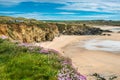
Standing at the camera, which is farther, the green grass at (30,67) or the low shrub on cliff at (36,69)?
the green grass at (30,67)

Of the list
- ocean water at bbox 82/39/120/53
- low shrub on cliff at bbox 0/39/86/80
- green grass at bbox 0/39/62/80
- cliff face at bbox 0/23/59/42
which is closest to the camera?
low shrub on cliff at bbox 0/39/86/80

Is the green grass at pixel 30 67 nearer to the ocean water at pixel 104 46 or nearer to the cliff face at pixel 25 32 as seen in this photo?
the cliff face at pixel 25 32

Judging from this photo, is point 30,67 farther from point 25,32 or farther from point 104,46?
point 104,46

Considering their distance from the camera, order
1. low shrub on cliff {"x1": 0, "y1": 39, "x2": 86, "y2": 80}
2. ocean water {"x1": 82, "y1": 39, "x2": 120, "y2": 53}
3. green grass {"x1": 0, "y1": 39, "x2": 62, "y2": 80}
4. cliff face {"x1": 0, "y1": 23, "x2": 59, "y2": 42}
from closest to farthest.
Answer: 1. low shrub on cliff {"x1": 0, "y1": 39, "x2": 86, "y2": 80}
2. green grass {"x1": 0, "y1": 39, "x2": 62, "y2": 80}
3. cliff face {"x1": 0, "y1": 23, "x2": 59, "y2": 42}
4. ocean water {"x1": 82, "y1": 39, "x2": 120, "y2": 53}

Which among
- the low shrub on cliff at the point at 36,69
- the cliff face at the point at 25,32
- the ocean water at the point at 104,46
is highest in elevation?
the low shrub on cliff at the point at 36,69

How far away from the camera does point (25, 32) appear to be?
2128 inches

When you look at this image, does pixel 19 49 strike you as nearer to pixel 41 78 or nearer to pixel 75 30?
pixel 41 78

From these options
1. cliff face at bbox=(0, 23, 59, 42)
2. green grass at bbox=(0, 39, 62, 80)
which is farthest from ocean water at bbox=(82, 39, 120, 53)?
green grass at bbox=(0, 39, 62, 80)

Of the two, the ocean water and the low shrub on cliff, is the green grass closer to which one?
the low shrub on cliff

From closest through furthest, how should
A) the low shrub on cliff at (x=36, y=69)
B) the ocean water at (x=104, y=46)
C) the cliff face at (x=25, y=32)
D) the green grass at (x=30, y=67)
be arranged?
1. the low shrub on cliff at (x=36, y=69)
2. the green grass at (x=30, y=67)
3. the cliff face at (x=25, y=32)
4. the ocean water at (x=104, y=46)

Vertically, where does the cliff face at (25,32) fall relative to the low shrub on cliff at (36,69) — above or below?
below

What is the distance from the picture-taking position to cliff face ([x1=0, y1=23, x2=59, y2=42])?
153ft

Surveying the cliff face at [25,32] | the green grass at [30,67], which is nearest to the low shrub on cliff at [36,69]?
the green grass at [30,67]

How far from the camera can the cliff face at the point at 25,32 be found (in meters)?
46.5
